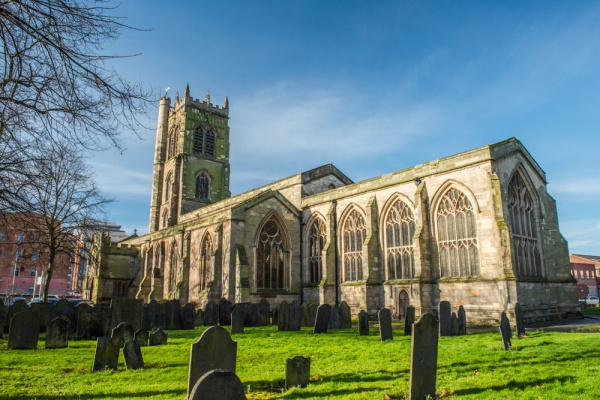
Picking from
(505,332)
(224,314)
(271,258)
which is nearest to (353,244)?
(271,258)

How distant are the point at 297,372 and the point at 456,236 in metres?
14.2

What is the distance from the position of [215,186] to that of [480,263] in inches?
1276

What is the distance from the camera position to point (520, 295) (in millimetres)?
16984

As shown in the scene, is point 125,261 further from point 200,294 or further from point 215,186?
point 200,294

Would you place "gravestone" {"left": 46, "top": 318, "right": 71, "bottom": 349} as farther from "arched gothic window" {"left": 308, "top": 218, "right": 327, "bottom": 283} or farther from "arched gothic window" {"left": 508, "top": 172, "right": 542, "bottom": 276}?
"arched gothic window" {"left": 508, "top": 172, "right": 542, "bottom": 276}

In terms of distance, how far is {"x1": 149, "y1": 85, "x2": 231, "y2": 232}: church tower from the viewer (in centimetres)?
4209

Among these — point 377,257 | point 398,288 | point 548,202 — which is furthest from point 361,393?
point 548,202

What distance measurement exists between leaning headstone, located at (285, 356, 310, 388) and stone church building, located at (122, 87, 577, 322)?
12.2 metres

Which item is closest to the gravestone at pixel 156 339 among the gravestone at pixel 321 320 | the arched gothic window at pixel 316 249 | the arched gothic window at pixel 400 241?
the gravestone at pixel 321 320

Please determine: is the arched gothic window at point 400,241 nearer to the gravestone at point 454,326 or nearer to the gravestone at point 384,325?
the gravestone at point 454,326

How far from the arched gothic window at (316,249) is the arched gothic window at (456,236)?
801 cm

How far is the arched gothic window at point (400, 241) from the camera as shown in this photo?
67.5 ft

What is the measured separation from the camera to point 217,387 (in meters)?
3.50

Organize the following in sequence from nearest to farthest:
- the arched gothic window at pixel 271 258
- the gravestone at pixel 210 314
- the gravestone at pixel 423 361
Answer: the gravestone at pixel 423 361, the gravestone at pixel 210 314, the arched gothic window at pixel 271 258
